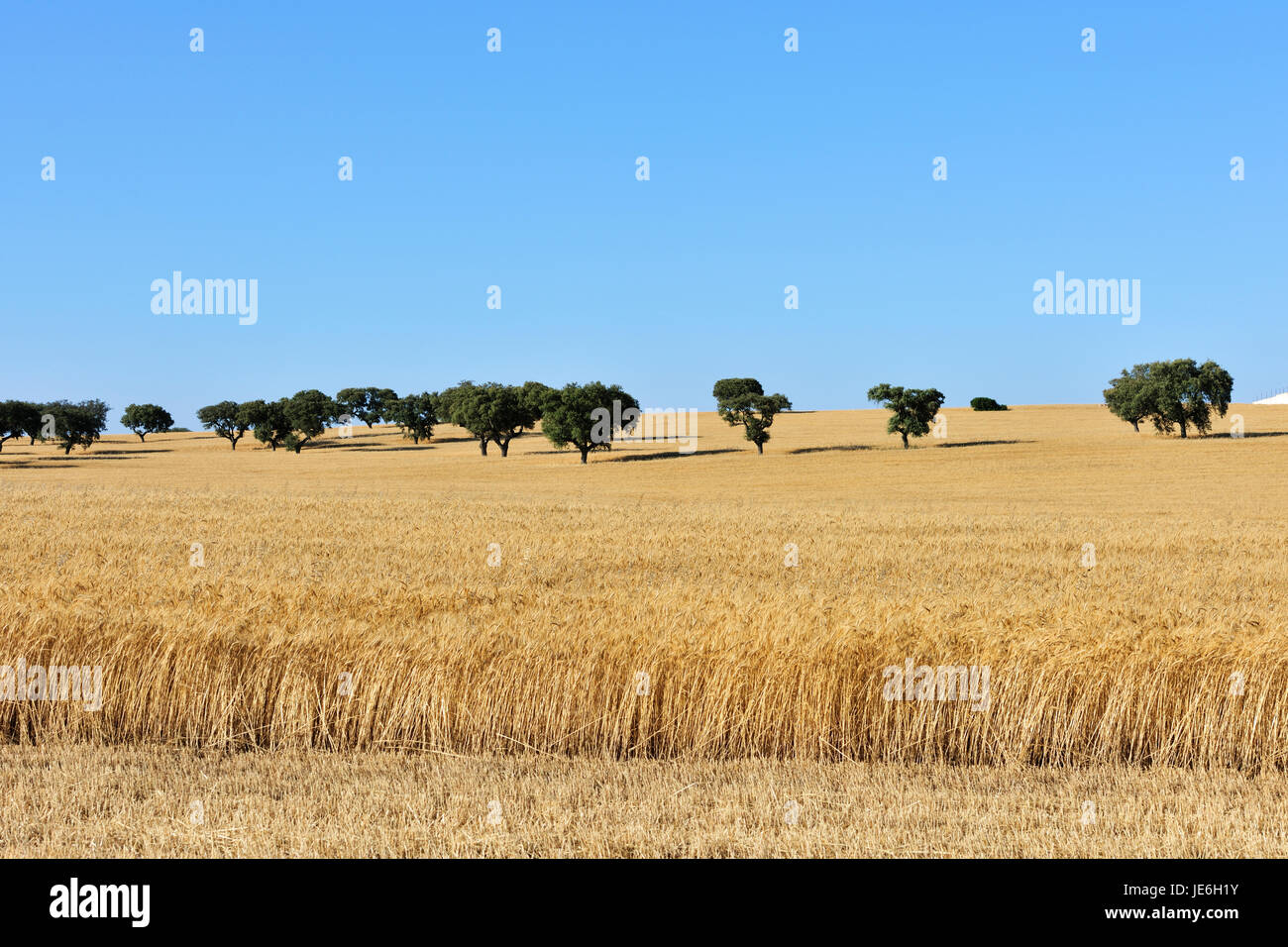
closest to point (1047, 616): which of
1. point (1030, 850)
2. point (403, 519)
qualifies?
point (1030, 850)

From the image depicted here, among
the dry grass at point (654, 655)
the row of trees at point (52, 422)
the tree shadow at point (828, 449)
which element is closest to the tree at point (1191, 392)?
the tree shadow at point (828, 449)

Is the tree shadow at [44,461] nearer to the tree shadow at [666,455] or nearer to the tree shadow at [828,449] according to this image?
the tree shadow at [666,455]

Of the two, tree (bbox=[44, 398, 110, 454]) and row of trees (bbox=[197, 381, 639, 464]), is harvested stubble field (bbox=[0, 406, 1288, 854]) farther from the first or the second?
tree (bbox=[44, 398, 110, 454])

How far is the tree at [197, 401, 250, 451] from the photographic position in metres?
143

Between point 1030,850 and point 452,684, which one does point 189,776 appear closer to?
point 452,684

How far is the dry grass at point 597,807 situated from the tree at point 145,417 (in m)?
179

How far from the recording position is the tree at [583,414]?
90438 millimetres

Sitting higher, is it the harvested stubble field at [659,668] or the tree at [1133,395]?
the tree at [1133,395]

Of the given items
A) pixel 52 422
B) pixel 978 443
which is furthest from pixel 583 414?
pixel 52 422

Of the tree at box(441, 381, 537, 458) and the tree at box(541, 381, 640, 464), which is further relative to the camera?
the tree at box(441, 381, 537, 458)

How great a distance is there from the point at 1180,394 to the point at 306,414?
107 metres

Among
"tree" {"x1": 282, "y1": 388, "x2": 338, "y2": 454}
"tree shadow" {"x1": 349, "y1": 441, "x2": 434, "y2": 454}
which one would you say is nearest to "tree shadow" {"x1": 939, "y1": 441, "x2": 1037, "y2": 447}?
"tree shadow" {"x1": 349, "y1": 441, "x2": 434, "y2": 454}

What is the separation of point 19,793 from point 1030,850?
7567 millimetres

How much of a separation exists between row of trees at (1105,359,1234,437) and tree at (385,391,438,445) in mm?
91491
